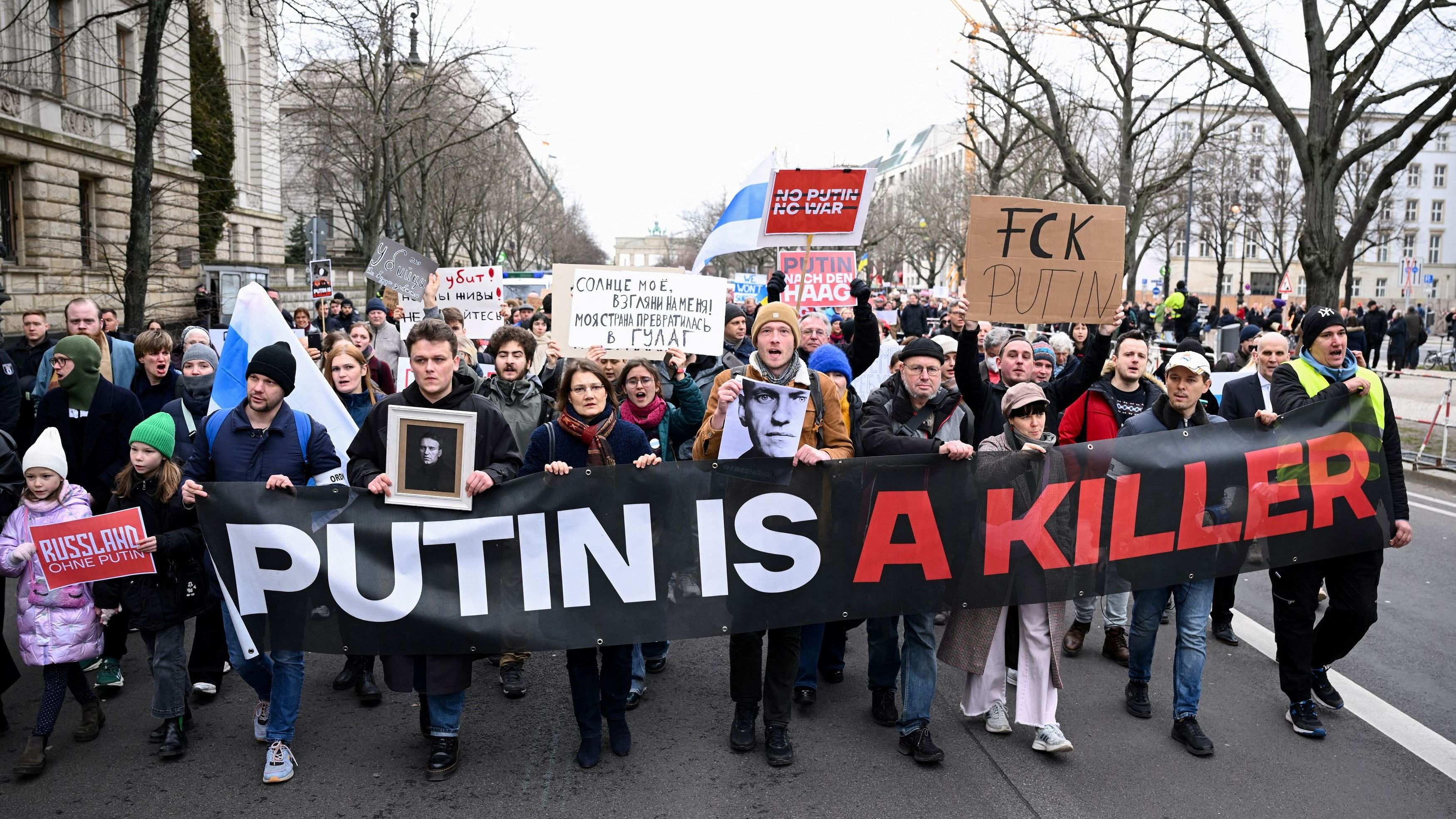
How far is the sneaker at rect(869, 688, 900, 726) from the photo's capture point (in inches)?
205

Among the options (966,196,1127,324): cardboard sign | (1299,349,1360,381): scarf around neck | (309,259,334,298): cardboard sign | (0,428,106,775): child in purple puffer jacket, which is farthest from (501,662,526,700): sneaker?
(309,259,334,298): cardboard sign

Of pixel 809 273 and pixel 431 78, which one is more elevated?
pixel 431 78

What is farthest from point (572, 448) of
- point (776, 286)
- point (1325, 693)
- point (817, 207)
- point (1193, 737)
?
point (817, 207)

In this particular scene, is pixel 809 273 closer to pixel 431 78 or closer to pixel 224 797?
pixel 224 797

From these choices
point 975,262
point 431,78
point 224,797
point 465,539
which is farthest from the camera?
point 431,78

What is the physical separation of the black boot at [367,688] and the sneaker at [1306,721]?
175 inches

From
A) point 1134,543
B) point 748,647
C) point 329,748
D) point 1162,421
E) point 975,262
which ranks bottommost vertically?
point 329,748

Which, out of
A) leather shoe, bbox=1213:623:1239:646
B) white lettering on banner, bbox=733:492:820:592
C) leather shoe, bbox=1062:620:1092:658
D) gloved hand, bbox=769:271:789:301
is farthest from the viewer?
gloved hand, bbox=769:271:789:301

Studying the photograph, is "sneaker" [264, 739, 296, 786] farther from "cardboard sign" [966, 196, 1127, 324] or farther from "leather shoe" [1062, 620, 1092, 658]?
"cardboard sign" [966, 196, 1127, 324]

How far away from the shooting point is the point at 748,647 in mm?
4789

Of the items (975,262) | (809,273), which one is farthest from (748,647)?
(809,273)

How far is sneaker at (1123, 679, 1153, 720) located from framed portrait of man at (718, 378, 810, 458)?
2.13m

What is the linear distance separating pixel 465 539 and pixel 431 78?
23.7 m

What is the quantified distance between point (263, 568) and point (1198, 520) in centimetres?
429
